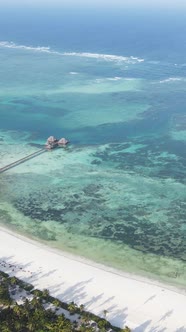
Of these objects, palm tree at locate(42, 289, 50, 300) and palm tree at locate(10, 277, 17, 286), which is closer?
palm tree at locate(42, 289, 50, 300)

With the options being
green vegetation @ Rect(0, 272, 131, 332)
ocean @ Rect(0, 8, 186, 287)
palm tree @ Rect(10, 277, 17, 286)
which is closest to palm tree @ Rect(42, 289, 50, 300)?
green vegetation @ Rect(0, 272, 131, 332)

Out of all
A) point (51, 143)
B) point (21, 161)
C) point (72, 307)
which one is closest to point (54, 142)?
point (51, 143)

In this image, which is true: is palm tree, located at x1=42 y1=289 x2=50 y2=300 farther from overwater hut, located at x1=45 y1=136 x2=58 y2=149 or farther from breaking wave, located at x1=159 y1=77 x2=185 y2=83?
breaking wave, located at x1=159 y1=77 x2=185 y2=83

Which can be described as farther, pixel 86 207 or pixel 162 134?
pixel 162 134

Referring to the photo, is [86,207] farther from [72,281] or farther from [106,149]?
[106,149]

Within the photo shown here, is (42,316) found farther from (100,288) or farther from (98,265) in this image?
(98,265)

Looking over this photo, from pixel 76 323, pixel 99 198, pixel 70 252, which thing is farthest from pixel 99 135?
pixel 76 323
